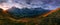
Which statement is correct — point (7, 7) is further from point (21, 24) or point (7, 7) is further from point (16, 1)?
point (21, 24)

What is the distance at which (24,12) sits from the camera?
9.05ft

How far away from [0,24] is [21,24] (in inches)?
12.7

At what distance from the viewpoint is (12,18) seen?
274cm

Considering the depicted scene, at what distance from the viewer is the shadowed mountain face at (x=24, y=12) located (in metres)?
2.75

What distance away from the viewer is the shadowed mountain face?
2.75m

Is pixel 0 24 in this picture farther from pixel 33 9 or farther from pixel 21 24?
pixel 33 9

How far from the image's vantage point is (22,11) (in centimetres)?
276

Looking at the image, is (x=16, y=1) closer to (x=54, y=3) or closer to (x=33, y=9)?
(x=33, y=9)

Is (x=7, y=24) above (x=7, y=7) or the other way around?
the other way around

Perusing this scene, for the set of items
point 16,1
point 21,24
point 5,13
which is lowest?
point 21,24

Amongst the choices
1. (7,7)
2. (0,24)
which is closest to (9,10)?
(7,7)

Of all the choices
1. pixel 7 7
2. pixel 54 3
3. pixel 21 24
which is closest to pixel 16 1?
pixel 7 7

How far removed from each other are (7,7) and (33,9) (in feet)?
1.34

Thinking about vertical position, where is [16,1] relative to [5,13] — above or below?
above
